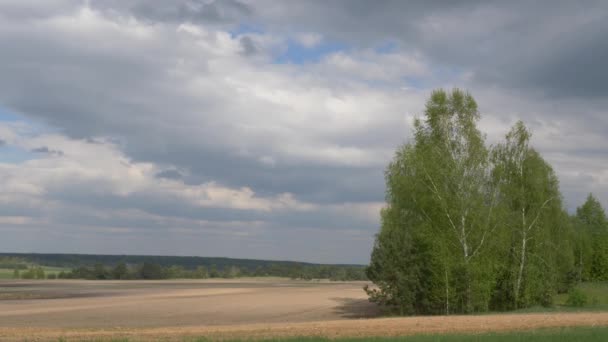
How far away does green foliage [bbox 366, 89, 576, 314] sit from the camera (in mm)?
44719

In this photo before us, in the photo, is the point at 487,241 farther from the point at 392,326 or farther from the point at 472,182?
the point at 392,326

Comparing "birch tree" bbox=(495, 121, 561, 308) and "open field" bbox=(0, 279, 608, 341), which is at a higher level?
"birch tree" bbox=(495, 121, 561, 308)

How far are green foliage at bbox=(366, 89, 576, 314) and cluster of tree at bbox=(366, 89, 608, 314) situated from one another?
71mm

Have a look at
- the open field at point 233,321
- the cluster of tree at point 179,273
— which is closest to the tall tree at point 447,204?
the open field at point 233,321

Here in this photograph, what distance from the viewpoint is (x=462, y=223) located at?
44875 millimetres

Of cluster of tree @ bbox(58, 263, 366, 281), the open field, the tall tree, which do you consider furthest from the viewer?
cluster of tree @ bbox(58, 263, 366, 281)

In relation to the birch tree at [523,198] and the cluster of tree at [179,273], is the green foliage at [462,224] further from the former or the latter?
the cluster of tree at [179,273]

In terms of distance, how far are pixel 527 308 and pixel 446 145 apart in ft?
42.0

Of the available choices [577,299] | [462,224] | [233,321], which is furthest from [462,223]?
[233,321]

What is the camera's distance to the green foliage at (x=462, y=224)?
147 ft

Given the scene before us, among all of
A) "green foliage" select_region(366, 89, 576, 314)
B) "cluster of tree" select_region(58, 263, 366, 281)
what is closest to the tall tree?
"green foliage" select_region(366, 89, 576, 314)

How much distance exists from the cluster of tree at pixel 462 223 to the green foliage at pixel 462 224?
0.07m

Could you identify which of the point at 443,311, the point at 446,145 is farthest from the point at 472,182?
the point at 443,311

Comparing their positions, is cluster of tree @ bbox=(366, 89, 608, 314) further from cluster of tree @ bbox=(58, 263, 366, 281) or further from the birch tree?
cluster of tree @ bbox=(58, 263, 366, 281)
